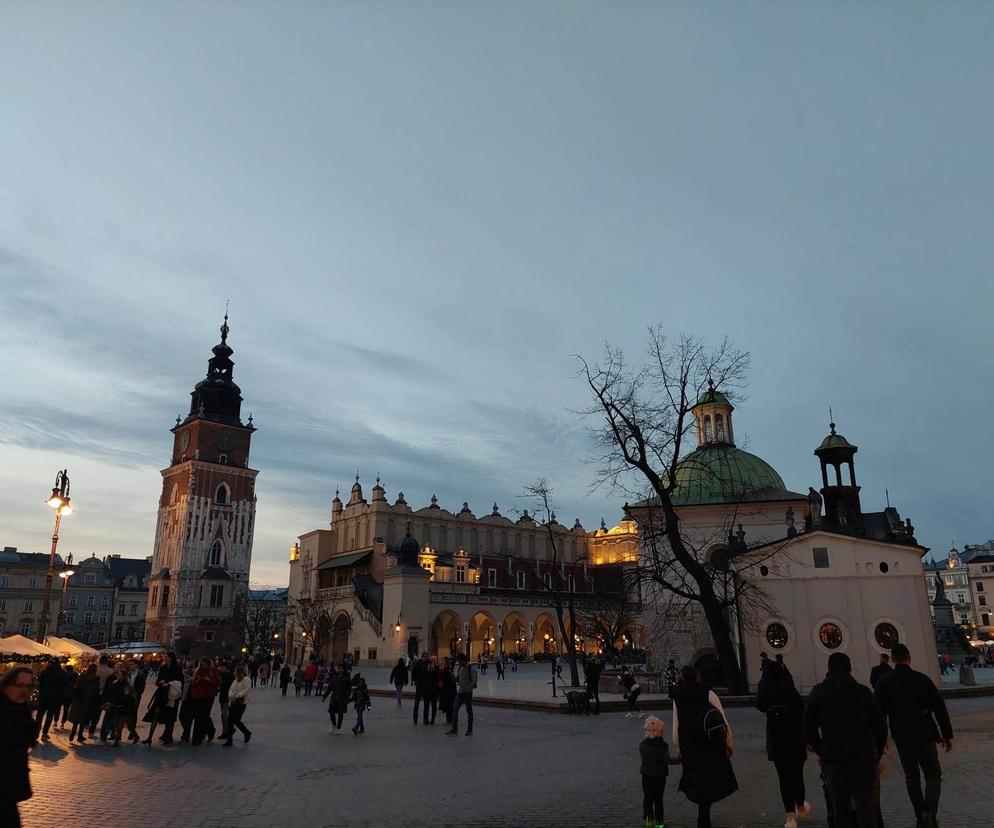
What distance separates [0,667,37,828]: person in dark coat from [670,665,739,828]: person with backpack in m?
5.58

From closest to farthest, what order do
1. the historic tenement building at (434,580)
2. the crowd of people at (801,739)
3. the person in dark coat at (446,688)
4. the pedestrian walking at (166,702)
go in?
the crowd of people at (801,739), the pedestrian walking at (166,702), the person in dark coat at (446,688), the historic tenement building at (434,580)

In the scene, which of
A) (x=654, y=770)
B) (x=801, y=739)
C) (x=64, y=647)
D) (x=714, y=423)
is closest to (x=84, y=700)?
(x=654, y=770)

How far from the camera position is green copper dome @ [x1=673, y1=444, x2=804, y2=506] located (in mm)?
39469

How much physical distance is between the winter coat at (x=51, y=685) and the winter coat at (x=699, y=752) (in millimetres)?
14332

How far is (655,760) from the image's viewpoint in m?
7.56

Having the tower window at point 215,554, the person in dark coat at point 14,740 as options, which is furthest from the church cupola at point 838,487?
the tower window at point 215,554

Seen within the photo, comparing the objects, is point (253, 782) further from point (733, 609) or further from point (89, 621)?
point (89, 621)

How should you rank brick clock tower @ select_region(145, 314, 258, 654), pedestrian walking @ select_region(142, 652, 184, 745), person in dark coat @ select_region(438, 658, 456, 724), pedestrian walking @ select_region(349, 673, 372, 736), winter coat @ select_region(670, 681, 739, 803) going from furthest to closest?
1. brick clock tower @ select_region(145, 314, 258, 654)
2. person in dark coat @ select_region(438, 658, 456, 724)
3. pedestrian walking @ select_region(349, 673, 372, 736)
4. pedestrian walking @ select_region(142, 652, 184, 745)
5. winter coat @ select_region(670, 681, 739, 803)

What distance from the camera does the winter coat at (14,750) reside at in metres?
5.38

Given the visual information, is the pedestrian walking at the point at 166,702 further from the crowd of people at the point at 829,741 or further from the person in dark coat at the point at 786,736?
the person in dark coat at the point at 786,736

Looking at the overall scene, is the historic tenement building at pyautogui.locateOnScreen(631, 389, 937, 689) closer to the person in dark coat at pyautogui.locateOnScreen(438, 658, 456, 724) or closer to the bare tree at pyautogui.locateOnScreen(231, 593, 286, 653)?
the person in dark coat at pyautogui.locateOnScreen(438, 658, 456, 724)

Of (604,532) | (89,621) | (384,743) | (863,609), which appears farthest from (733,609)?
Answer: (89,621)

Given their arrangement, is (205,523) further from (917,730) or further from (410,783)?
(917,730)

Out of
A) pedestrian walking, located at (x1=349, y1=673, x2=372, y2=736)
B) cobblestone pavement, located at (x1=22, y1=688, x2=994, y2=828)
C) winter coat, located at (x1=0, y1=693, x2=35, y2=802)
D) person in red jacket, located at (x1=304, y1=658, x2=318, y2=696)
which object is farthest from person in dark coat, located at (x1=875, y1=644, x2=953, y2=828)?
person in red jacket, located at (x1=304, y1=658, x2=318, y2=696)
